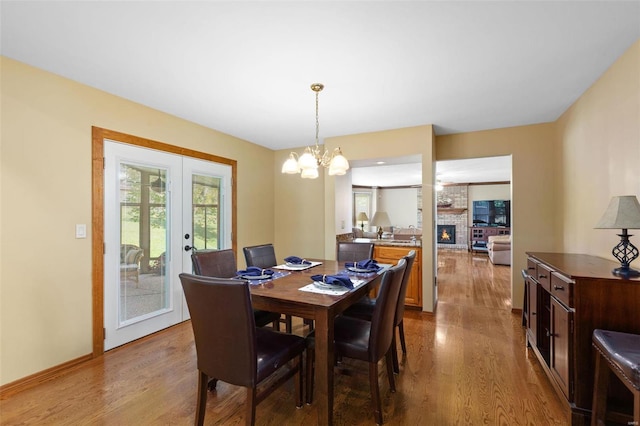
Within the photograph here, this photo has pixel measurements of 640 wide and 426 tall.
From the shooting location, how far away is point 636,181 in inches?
77.2

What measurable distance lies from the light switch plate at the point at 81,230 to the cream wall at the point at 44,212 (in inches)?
1.4

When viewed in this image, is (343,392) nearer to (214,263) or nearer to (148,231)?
(214,263)

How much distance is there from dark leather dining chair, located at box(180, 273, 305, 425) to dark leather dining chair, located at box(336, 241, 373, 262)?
1663 millimetres

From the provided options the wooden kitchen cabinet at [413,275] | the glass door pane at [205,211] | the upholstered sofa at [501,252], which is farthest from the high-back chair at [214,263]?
the upholstered sofa at [501,252]

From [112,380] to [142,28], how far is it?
2.53 m

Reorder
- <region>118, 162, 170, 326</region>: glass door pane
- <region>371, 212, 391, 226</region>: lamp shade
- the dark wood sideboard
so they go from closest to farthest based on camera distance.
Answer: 1. the dark wood sideboard
2. <region>118, 162, 170, 326</region>: glass door pane
3. <region>371, 212, 391, 226</region>: lamp shade

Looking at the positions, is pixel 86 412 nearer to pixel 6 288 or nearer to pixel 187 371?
pixel 187 371

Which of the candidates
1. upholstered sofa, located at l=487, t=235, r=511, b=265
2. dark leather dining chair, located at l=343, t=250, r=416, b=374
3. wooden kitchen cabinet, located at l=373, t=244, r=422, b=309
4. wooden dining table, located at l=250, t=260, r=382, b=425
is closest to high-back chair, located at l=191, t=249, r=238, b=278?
wooden dining table, located at l=250, t=260, r=382, b=425

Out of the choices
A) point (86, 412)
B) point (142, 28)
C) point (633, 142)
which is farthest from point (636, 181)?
point (86, 412)

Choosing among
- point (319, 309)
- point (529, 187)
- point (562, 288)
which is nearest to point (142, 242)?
point (319, 309)

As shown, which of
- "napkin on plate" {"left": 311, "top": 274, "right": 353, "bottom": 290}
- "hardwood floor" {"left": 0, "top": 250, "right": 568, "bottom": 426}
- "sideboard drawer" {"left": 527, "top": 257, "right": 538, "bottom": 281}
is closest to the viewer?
"hardwood floor" {"left": 0, "top": 250, "right": 568, "bottom": 426}

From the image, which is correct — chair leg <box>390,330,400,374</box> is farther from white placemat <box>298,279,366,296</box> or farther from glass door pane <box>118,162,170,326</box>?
glass door pane <box>118,162,170,326</box>

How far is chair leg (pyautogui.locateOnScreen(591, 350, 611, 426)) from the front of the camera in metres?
1.57

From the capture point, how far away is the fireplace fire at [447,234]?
1023 cm
